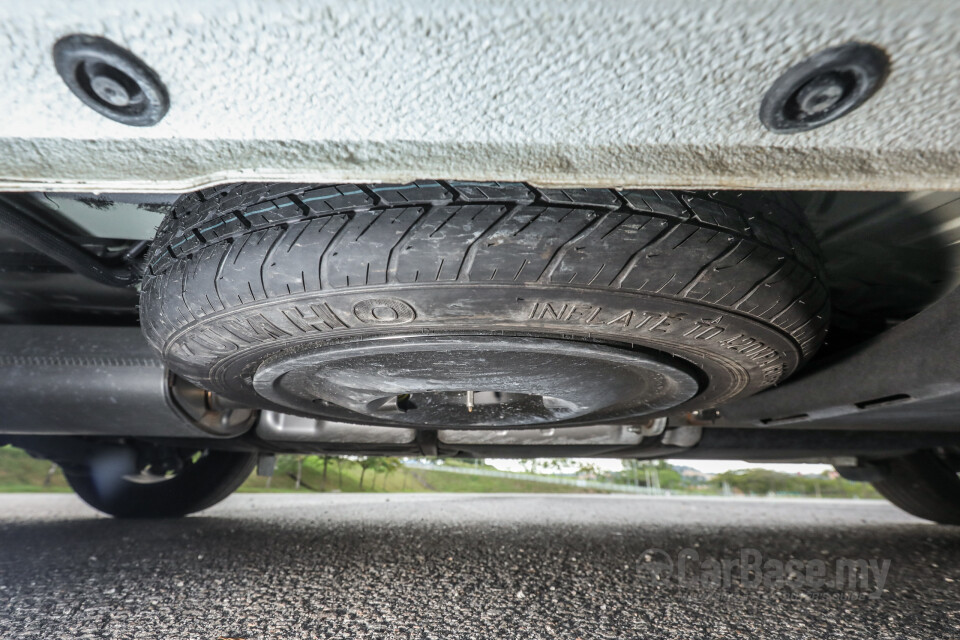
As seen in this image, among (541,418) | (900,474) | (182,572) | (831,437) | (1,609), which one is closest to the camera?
(1,609)

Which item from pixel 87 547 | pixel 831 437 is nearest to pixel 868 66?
pixel 831 437

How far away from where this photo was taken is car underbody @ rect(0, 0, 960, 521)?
303 mm

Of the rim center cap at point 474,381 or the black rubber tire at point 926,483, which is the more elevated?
the rim center cap at point 474,381

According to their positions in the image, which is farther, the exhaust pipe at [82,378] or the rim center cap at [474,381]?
the exhaust pipe at [82,378]

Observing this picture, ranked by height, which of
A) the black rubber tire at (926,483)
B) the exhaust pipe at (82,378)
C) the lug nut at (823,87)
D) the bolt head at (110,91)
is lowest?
the black rubber tire at (926,483)

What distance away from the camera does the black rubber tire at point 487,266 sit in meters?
0.56

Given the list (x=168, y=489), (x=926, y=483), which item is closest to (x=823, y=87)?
(x=168, y=489)

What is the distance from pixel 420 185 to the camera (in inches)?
22.1

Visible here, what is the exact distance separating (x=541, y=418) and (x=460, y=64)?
105 centimetres

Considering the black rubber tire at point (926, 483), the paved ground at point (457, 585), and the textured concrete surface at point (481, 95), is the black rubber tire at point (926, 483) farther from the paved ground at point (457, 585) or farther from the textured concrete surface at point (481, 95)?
the textured concrete surface at point (481, 95)

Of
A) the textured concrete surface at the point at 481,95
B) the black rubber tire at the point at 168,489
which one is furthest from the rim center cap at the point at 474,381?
the black rubber tire at the point at 168,489

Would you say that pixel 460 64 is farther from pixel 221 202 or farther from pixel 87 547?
pixel 87 547

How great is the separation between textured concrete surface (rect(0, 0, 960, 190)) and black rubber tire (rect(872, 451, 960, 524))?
240 cm

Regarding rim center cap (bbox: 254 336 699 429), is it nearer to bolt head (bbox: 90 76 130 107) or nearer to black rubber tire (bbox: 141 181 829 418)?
black rubber tire (bbox: 141 181 829 418)
